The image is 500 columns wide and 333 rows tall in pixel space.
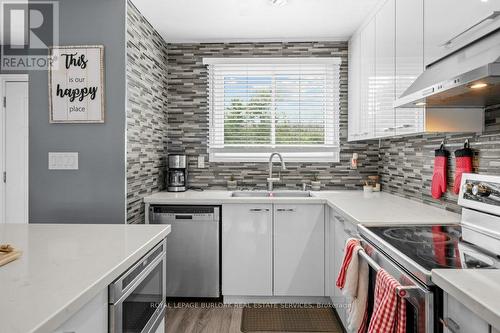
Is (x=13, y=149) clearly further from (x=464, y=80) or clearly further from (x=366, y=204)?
(x=464, y=80)

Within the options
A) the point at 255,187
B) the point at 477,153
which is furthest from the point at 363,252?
the point at 255,187

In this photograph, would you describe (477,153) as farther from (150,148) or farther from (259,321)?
(150,148)

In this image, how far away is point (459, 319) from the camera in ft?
3.20

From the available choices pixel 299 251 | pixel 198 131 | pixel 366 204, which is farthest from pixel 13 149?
pixel 366 204

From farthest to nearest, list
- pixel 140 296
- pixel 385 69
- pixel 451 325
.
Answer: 1. pixel 385 69
2. pixel 140 296
3. pixel 451 325

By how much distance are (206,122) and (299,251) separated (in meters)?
1.59

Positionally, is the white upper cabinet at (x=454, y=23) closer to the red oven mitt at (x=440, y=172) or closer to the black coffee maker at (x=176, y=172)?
the red oven mitt at (x=440, y=172)

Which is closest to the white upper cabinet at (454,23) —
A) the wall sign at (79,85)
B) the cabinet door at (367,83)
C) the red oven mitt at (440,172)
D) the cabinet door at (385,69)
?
the cabinet door at (385,69)

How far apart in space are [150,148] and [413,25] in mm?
2189

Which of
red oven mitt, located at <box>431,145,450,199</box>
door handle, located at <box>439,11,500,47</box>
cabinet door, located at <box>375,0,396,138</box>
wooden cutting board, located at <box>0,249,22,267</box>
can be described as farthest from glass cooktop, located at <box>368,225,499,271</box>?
wooden cutting board, located at <box>0,249,22,267</box>

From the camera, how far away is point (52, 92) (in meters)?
2.47

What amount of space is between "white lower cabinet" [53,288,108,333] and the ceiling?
2272 millimetres

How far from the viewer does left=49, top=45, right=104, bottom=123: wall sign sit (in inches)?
96.6

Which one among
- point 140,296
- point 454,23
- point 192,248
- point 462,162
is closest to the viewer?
point 140,296
